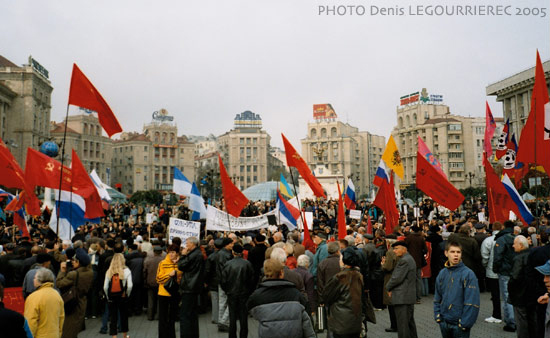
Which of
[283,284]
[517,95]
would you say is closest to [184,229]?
[283,284]

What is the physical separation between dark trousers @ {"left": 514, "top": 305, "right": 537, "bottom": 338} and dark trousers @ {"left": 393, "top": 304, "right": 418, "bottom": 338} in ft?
4.62

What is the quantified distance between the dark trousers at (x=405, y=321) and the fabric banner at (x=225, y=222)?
21.1 feet

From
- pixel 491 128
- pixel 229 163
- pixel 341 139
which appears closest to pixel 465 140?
pixel 341 139

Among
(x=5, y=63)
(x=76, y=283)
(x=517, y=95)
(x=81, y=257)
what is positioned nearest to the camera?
(x=76, y=283)

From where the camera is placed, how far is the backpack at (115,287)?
7.46m

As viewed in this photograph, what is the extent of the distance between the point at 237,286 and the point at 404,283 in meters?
2.48

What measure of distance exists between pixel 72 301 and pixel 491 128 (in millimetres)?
18816

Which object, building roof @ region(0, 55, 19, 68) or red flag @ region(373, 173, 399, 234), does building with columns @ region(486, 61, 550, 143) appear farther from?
building roof @ region(0, 55, 19, 68)

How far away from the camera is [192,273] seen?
23.4 feet

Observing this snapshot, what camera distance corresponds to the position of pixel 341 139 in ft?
386

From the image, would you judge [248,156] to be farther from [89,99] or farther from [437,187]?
[89,99]

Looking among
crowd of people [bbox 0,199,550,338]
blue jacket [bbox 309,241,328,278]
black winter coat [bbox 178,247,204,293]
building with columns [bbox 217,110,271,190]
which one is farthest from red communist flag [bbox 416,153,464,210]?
building with columns [bbox 217,110,271,190]

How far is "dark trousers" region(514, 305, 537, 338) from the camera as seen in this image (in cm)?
606

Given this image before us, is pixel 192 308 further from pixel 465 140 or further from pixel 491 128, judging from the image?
pixel 465 140
